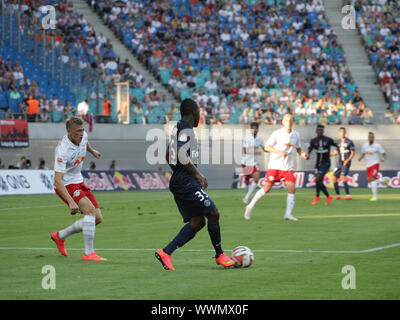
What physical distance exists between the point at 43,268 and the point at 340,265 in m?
4.14

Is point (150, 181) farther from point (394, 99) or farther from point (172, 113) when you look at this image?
point (394, 99)

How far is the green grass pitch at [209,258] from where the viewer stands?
884cm

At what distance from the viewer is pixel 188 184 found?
10648 millimetres

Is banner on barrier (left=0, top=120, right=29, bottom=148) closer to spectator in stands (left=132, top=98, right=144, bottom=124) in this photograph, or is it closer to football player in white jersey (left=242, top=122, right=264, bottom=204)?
spectator in stands (left=132, top=98, right=144, bottom=124)

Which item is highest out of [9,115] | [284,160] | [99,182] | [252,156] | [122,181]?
[9,115]

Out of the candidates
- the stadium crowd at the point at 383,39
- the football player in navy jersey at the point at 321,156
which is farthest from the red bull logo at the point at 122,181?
the stadium crowd at the point at 383,39

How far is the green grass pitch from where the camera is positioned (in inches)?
348

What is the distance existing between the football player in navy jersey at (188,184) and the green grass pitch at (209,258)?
13.9 inches

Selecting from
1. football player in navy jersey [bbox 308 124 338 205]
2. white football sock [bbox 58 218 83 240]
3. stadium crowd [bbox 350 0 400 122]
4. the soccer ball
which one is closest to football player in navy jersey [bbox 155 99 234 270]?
the soccer ball

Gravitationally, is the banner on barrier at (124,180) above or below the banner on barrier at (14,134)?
below

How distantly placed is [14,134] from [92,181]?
4.30 metres

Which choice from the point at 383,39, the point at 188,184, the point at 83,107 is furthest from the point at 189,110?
the point at 383,39

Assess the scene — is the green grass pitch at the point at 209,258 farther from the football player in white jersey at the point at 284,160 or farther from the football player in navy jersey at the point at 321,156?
the football player in navy jersey at the point at 321,156
